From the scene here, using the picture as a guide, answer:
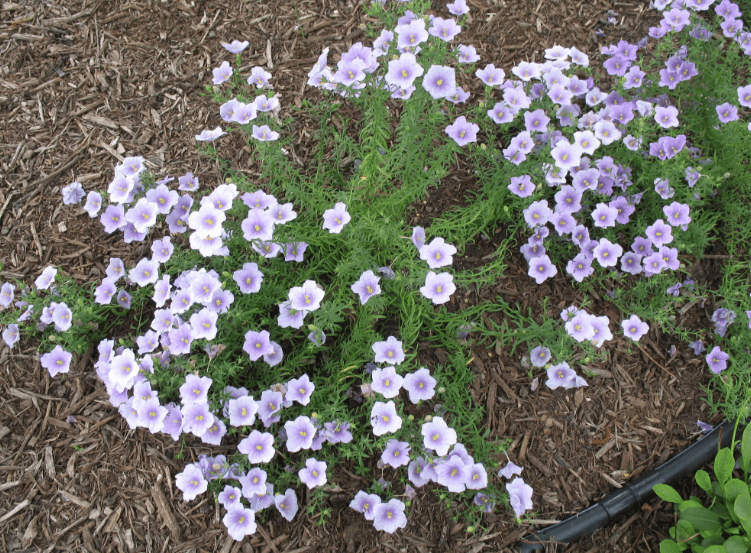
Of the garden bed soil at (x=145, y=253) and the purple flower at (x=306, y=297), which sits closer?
the purple flower at (x=306, y=297)

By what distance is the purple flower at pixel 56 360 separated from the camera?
3090 millimetres

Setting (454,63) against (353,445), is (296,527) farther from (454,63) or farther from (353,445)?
(454,63)

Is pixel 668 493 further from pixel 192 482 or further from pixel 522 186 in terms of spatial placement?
pixel 192 482

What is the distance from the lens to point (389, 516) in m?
2.75

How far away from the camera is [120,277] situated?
132 inches

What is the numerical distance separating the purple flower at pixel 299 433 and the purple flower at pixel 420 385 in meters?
0.54

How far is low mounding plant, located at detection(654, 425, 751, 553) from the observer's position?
2.76m

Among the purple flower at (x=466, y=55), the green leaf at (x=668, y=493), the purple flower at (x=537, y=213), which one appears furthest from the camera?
the purple flower at (x=466, y=55)

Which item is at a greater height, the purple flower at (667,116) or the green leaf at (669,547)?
the purple flower at (667,116)

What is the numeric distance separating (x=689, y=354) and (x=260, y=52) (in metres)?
3.84

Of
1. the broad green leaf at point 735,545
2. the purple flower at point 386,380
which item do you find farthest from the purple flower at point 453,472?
the broad green leaf at point 735,545

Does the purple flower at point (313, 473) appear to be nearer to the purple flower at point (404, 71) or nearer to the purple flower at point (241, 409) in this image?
the purple flower at point (241, 409)

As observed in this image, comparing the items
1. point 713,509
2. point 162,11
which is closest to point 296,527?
point 713,509

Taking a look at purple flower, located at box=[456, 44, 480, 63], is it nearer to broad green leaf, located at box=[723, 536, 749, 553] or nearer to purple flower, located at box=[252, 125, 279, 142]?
purple flower, located at box=[252, 125, 279, 142]
